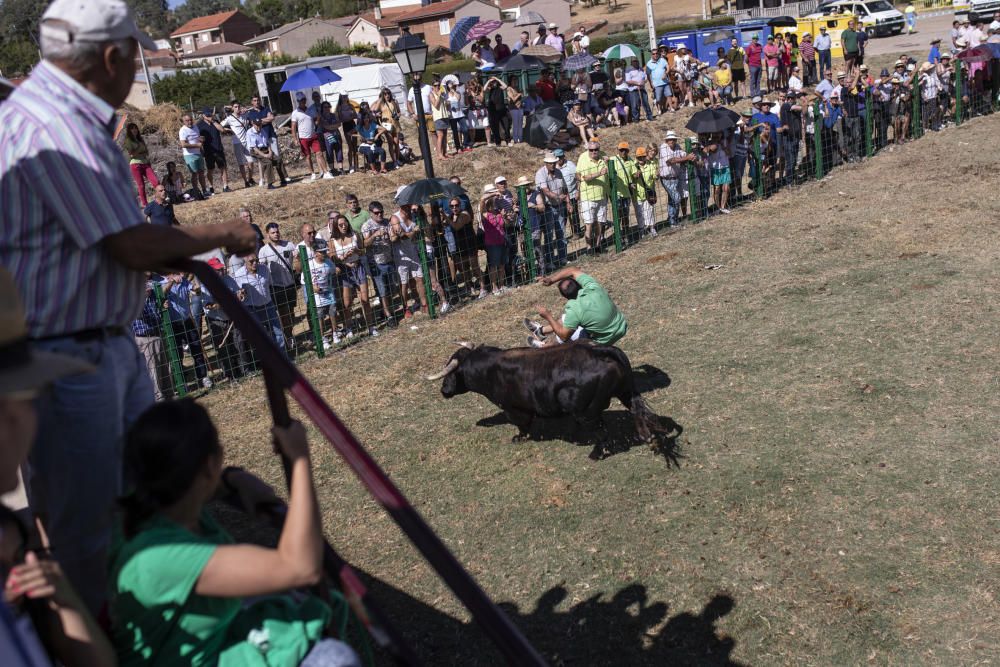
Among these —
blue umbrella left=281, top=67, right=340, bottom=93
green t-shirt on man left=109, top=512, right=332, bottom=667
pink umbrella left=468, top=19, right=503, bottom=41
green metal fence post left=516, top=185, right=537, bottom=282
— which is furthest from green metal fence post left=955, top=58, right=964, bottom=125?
green t-shirt on man left=109, top=512, right=332, bottom=667

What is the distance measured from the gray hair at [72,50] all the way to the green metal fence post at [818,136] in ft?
53.8

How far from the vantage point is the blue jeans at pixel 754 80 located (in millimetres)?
24719

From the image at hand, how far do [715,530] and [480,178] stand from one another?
1415cm

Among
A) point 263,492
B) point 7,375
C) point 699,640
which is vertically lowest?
point 699,640

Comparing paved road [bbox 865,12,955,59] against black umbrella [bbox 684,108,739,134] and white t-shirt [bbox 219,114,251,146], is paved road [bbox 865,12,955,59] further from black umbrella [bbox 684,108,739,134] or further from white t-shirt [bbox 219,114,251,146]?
white t-shirt [bbox 219,114,251,146]

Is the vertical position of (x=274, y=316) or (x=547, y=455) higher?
(x=274, y=316)

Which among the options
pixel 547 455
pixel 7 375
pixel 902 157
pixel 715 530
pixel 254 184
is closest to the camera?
pixel 7 375

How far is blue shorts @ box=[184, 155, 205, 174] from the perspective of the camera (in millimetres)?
17922

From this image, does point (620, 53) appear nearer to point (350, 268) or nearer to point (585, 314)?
point (350, 268)

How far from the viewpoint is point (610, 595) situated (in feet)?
19.2

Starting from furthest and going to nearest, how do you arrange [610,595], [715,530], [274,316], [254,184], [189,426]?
[254,184] < [274,316] < [715,530] < [610,595] < [189,426]

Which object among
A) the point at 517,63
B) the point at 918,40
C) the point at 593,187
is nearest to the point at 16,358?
the point at 593,187

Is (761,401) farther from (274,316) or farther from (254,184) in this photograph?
(254,184)

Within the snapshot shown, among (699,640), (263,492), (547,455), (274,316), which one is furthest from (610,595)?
(274,316)
